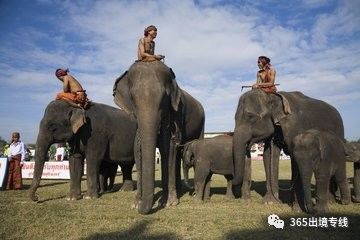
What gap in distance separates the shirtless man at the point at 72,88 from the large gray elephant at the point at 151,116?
6.84ft

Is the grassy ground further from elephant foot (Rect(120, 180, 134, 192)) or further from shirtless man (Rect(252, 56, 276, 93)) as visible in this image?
elephant foot (Rect(120, 180, 134, 192))

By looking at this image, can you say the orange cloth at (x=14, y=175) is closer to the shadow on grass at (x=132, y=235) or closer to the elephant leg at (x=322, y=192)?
the shadow on grass at (x=132, y=235)

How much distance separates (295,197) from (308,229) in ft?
6.02

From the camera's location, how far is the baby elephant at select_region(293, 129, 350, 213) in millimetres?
7645

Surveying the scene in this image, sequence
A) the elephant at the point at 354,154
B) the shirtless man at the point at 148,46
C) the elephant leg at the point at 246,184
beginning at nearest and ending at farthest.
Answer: the shirtless man at the point at 148,46
the elephant at the point at 354,154
the elephant leg at the point at 246,184

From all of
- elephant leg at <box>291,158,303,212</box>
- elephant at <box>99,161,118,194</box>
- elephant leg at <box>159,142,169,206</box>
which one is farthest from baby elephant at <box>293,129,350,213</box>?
elephant at <box>99,161,118,194</box>

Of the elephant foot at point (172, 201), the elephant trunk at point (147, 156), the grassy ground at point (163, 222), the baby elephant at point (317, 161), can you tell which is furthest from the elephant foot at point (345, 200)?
the elephant trunk at point (147, 156)

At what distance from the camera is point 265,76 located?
1027 cm

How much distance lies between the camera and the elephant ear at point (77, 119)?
10270 millimetres

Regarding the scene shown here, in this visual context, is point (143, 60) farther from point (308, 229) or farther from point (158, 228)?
point (308, 229)

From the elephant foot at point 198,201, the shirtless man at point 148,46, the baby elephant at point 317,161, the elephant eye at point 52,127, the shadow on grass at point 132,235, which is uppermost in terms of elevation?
the shirtless man at point 148,46

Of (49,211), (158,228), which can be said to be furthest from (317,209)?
(49,211)

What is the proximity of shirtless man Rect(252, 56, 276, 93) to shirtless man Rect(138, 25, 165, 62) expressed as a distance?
288 centimetres

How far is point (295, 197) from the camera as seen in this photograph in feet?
26.8
